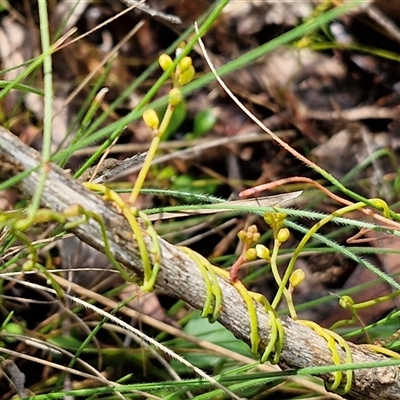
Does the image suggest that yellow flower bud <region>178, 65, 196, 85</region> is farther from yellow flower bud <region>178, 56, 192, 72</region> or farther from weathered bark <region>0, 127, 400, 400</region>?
weathered bark <region>0, 127, 400, 400</region>

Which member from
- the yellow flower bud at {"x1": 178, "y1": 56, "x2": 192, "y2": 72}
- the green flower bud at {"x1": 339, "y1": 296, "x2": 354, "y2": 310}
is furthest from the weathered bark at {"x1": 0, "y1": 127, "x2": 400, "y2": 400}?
the yellow flower bud at {"x1": 178, "y1": 56, "x2": 192, "y2": 72}

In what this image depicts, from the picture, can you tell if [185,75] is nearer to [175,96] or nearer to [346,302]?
Result: [175,96]

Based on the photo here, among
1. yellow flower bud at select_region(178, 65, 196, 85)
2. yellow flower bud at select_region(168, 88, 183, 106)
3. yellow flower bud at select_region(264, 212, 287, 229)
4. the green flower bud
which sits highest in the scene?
yellow flower bud at select_region(178, 65, 196, 85)

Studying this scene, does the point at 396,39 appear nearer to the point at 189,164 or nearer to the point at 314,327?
the point at 189,164

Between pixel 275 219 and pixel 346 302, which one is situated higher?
pixel 275 219

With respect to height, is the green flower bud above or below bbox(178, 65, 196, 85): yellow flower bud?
below

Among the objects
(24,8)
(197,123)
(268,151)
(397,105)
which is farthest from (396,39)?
(24,8)

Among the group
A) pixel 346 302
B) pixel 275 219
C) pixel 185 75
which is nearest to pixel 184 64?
pixel 185 75

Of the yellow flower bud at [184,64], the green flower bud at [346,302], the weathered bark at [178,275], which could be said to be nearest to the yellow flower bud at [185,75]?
the yellow flower bud at [184,64]

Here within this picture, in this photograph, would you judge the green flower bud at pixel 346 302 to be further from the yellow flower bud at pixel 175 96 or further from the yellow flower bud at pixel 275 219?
the yellow flower bud at pixel 175 96
